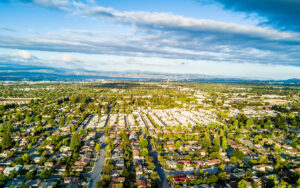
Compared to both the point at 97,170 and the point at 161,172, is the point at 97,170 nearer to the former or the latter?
the point at 97,170

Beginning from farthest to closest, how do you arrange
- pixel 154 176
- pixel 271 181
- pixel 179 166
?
pixel 179 166
pixel 154 176
pixel 271 181

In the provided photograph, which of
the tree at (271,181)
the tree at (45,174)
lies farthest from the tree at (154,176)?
the tree at (271,181)

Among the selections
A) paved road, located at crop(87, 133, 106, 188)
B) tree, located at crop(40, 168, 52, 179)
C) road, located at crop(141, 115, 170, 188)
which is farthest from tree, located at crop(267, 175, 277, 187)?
tree, located at crop(40, 168, 52, 179)

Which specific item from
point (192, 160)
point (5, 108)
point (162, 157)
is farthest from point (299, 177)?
point (5, 108)

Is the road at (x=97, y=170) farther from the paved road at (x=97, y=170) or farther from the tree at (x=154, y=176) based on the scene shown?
the tree at (x=154, y=176)

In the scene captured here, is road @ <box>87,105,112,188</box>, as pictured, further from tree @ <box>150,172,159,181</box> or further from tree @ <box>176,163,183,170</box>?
tree @ <box>176,163,183,170</box>

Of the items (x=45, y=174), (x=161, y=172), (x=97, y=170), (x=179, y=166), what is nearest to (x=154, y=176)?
(x=161, y=172)

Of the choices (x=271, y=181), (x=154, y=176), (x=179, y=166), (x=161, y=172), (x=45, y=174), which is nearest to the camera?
(x=271, y=181)

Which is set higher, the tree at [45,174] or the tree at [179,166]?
the tree at [179,166]

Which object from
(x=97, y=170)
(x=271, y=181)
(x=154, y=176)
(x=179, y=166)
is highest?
(x=271, y=181)

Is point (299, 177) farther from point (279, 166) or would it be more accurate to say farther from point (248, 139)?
point (248, 139)

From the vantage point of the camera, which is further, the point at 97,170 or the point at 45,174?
the point at 97,170

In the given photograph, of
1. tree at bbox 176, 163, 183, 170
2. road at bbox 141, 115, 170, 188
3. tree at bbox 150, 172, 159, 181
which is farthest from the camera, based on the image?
tree at bbox 176, 163, 183, 170
